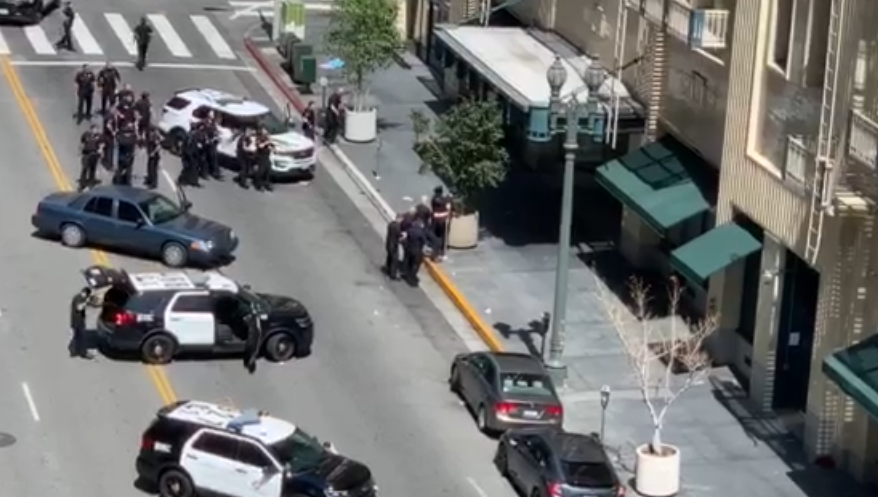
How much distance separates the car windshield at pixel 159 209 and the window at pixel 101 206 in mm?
678

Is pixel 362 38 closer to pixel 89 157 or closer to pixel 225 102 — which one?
pixel 225 102

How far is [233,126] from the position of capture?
184 ft

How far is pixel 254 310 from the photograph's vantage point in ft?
139

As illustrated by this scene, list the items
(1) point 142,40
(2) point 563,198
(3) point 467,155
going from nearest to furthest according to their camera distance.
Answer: (2) point 563,198 → (3) point 467,155 → (1) point 142,40

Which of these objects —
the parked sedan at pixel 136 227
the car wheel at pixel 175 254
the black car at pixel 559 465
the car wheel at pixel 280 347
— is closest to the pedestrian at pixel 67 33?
the parked sedan at pixel 136 227

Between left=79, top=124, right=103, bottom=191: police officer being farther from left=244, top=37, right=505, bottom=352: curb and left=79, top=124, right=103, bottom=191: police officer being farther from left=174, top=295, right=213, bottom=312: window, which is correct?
left=174, top=295, right=213, bottom=312: window

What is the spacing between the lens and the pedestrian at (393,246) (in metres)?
47.9

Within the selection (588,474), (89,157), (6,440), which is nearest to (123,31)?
(89,157)

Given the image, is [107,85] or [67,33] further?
[67,33]

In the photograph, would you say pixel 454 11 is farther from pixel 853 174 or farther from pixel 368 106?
pixel 853 174

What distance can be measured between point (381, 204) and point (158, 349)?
1284 centimetres

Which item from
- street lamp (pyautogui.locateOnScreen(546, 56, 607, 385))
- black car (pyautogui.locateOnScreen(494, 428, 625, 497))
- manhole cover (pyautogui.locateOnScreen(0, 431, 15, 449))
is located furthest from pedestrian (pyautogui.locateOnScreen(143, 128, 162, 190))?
black car (pyautogui.locateOnScreen(494, 428, 625, 497))

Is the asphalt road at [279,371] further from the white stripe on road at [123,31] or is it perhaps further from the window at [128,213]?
the white stripe on road at [123,31]

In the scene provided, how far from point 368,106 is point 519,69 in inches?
405
